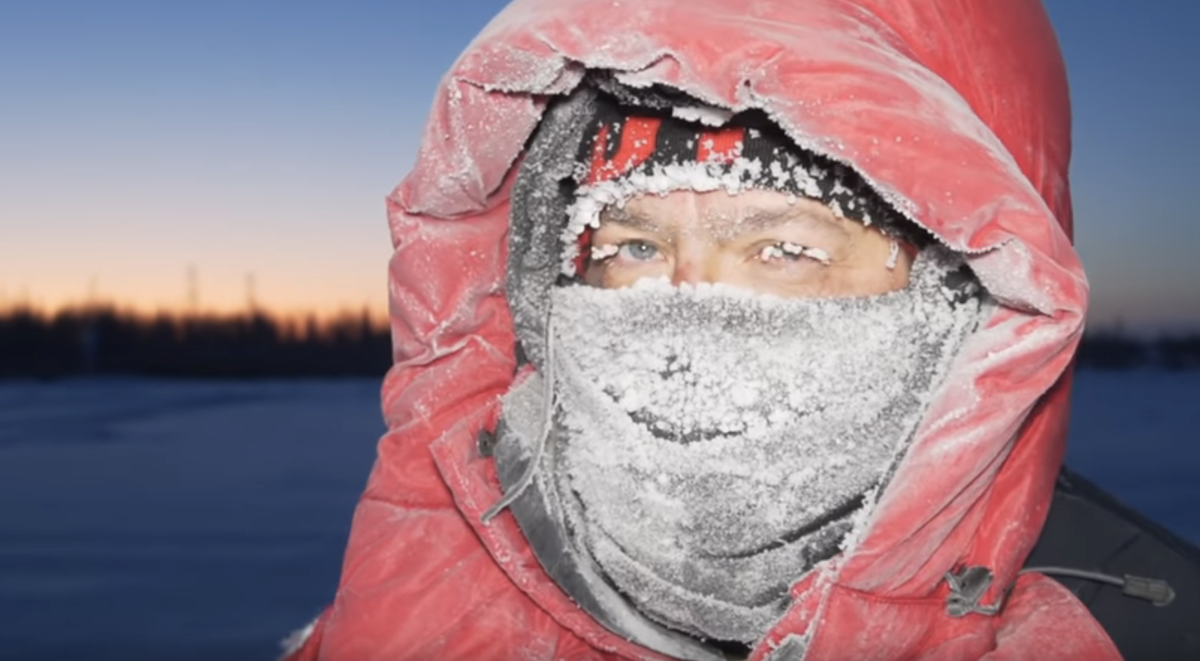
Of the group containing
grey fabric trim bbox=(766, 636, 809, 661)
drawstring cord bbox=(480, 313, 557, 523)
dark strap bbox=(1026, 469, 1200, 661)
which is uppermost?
drawstring cord bbox=(480, 313, 557, 523)

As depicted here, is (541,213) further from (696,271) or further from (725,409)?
(725,409)

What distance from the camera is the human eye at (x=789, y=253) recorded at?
138 cm

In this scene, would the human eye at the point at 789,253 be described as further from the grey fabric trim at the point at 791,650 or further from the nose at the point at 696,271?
the grey fabric trim at the point at 791,650

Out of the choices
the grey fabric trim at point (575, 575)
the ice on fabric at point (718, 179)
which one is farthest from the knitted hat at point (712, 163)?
the grey fabric trim at point (575, 575)

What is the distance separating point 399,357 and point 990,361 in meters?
1.02

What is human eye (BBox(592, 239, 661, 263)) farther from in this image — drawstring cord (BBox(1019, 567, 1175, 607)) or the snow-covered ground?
the snow-covered ground

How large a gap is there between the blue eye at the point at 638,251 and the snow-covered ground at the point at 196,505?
11.1 ft

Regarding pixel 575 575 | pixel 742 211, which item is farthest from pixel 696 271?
pixel 575 575

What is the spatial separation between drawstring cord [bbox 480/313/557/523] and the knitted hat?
25cm

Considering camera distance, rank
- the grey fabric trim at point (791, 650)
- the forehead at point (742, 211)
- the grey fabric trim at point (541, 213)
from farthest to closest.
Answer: the grey fabric trim at point (541, 213), the forehead at point (742, 211), the grey fabric trim at point (791, 650)

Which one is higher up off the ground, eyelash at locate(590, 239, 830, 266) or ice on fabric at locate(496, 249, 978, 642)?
eyelash at locate(590, 239, 830, 266)

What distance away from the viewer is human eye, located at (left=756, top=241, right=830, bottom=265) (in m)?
1.38

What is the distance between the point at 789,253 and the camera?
1.39 metres

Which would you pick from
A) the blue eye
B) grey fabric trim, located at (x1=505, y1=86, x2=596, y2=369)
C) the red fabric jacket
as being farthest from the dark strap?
grey fabric trim, located at (x1=505, y1=86, x2=596, y2=369)
